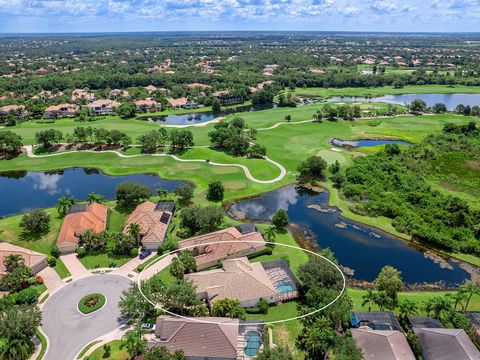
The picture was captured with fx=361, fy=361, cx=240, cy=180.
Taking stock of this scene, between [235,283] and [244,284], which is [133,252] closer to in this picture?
[235,283]

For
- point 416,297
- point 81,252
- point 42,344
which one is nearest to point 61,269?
point 81,252

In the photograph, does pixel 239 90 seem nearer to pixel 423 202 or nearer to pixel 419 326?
pixel 423 202

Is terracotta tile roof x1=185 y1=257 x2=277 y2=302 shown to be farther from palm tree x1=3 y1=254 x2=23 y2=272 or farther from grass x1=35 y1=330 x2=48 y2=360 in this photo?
palm tree x1=3 y1=254 x2=23 y2=272

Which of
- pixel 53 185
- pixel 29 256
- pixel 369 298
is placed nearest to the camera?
pixel 369 298

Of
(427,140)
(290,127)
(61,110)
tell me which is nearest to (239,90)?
(290,127)

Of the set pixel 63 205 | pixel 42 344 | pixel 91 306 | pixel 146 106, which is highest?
pixel 146 106

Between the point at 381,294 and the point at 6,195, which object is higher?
the point at 381,294

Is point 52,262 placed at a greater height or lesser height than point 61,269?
greater

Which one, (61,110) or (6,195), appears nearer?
(6,195)
